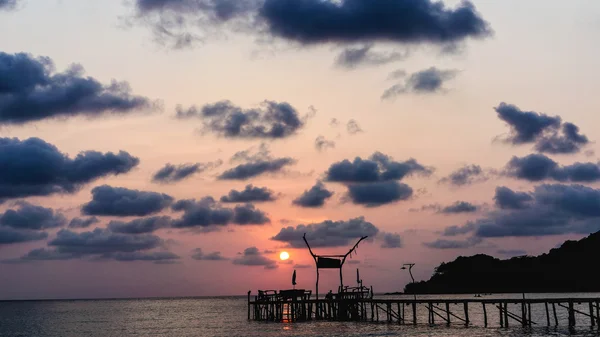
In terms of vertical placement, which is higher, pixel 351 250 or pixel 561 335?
pixel 351 250

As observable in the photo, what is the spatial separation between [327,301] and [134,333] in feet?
92.8

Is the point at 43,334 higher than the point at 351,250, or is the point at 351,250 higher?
the point at 351,250

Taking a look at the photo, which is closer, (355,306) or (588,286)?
(355,306)

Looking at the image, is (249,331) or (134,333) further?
(134,333)

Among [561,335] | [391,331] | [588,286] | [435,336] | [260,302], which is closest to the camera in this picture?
[561,335]

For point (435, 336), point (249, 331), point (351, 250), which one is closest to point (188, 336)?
point (249, 331)

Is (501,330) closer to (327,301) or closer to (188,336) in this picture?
(327,301)

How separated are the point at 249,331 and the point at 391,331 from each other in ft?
57.0

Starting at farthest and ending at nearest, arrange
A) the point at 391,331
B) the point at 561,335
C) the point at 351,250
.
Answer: the point at 351,250
the point at 391,331
the point at 561,335

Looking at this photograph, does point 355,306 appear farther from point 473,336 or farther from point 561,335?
point 561,335

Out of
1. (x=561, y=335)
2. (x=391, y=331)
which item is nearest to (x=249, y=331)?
(x=391, y=331)

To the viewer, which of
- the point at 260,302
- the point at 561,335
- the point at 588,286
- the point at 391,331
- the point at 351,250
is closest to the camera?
the point at 561,335

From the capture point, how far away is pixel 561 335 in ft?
Result: 189

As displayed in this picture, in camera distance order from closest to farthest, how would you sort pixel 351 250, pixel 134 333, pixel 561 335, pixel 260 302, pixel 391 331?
pixel 561 335 → pixel 391 331 → pixel 351 250 → pixel 260 302 → pixel 134 333
